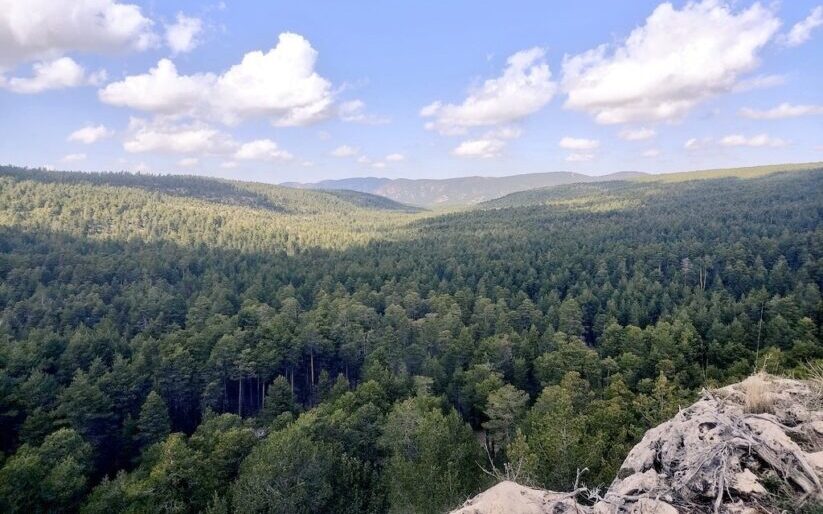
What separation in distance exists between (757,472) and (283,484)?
20269 mm

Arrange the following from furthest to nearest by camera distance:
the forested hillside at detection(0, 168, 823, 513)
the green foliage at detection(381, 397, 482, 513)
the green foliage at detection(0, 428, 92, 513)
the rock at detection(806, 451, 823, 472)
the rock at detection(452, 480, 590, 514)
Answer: the forested hillside at detection(0, 168, 823, 513) < the green foliage at detection(0, 428, 92, 513) < the green foliage at detection(381, 397, 482, 513) < the rock at detection(452, 480, 590, 514) < the rock at detection(806, 451, 823, 472)

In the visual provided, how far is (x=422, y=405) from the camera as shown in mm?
32000

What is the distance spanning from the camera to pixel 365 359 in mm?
49500

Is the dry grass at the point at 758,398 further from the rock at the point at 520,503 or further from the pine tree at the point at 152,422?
the pine tree at the point at 152,422

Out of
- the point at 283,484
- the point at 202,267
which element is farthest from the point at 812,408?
the point at 202,267

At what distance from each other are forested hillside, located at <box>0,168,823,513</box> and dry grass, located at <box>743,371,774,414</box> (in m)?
10.6

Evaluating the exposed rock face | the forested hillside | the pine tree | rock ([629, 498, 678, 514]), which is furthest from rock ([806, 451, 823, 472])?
the pine tree

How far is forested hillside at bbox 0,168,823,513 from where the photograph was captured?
24.1 metres

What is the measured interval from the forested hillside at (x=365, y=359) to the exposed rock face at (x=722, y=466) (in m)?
10.7

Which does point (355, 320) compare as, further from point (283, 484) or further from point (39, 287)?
point (39, 287)

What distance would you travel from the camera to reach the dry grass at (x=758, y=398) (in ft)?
30.3

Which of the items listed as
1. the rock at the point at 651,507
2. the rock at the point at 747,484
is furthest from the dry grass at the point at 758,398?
the rock at the point at 651,507

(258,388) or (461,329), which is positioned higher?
(461,329)

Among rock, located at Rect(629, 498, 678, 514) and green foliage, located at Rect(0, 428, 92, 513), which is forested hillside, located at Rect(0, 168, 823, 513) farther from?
rock, located at Rect(629, 498, 678, 514)
